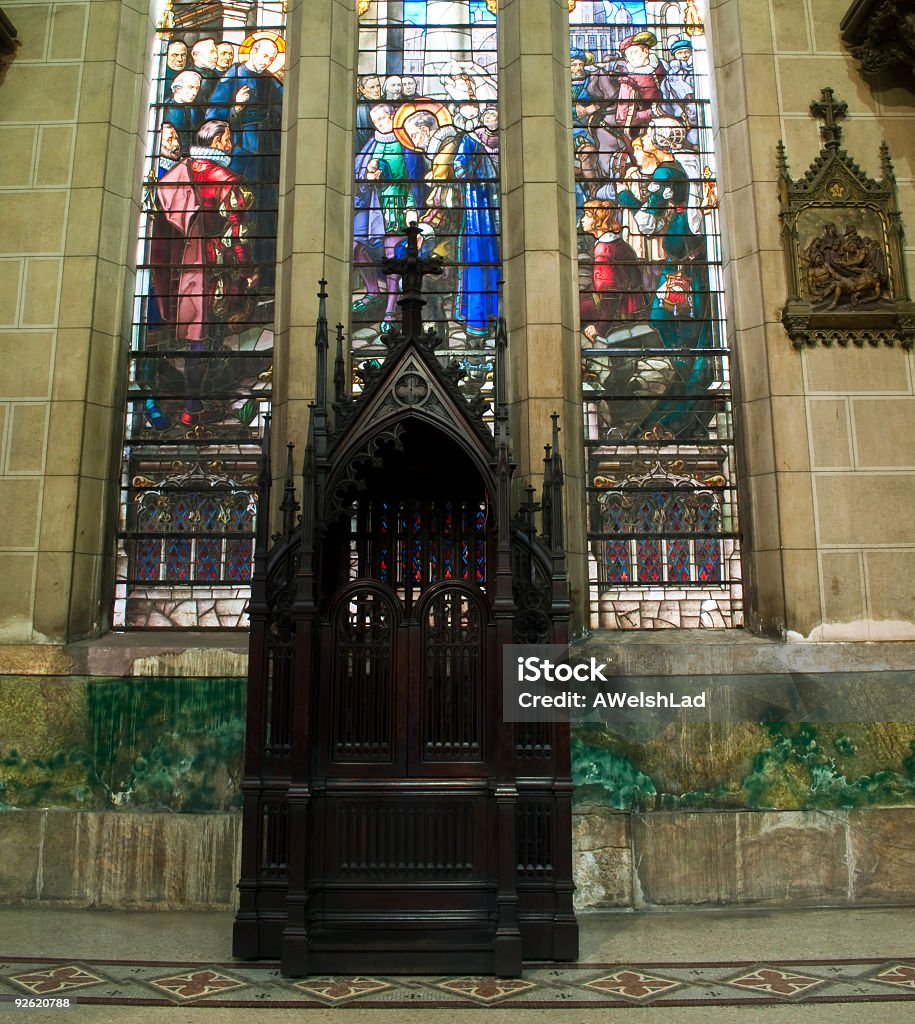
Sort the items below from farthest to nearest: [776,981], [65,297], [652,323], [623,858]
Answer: [652,323] → [65,297] → [623,858] → [776,981]

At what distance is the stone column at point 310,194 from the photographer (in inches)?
283

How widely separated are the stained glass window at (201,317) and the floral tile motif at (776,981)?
173 inches

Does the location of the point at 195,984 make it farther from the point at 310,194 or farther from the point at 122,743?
the point at 310,194

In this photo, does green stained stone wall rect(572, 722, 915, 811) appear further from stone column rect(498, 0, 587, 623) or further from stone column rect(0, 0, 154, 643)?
stone column rect(0, 0, 154, 643)

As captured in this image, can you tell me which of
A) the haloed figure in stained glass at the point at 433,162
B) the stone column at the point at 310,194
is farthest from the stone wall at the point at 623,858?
the haloed figure in stained glass at the point at 433,162

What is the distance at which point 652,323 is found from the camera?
305 inches

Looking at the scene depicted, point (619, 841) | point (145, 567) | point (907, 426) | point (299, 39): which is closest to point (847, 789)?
point (619, 841)

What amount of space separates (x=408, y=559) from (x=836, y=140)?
5.05 meters

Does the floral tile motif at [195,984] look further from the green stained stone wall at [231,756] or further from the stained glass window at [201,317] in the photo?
the stained glass window at [201,317]

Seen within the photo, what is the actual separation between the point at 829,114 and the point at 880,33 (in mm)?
765

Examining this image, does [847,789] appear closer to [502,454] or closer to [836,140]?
[502,454]

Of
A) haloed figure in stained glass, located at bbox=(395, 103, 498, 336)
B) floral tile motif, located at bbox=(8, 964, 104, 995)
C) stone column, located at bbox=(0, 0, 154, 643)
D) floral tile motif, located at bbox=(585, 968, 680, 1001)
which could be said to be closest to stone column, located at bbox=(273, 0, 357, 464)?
haloed figure in stained glass, located at bbox=(395, 103, 498, 336)

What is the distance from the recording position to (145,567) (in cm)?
740

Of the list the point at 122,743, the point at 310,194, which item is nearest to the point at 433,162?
the point at 310,194
